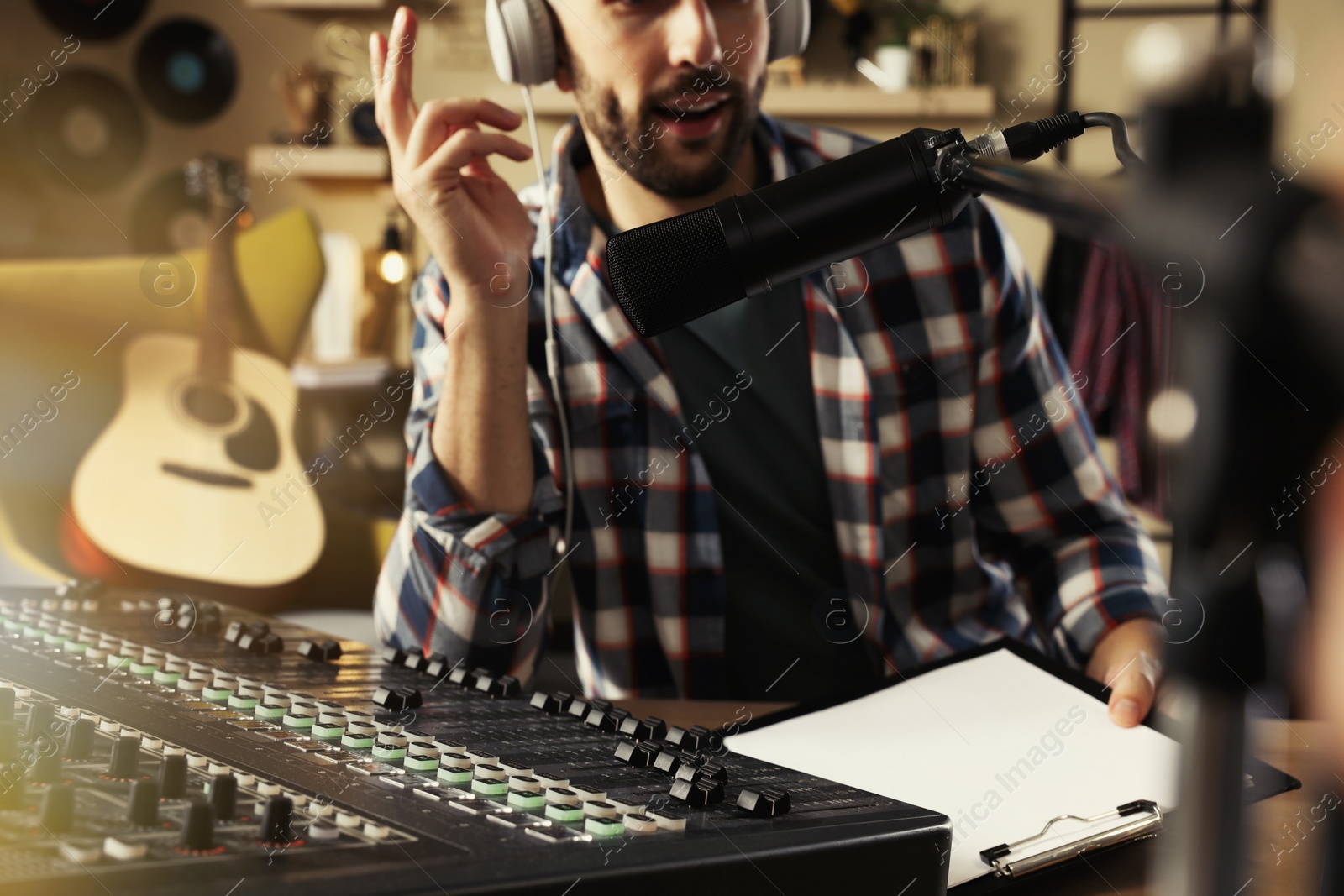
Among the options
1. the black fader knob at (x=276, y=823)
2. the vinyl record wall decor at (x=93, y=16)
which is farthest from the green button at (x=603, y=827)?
the vinyl record wall decor at (x=93, y=16)

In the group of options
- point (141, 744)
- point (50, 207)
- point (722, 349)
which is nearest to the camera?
point (141, 744)

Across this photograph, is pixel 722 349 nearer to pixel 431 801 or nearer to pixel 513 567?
pixel 513 567

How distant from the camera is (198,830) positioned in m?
0.37

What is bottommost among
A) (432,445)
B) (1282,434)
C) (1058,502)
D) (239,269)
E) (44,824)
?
(44,824)

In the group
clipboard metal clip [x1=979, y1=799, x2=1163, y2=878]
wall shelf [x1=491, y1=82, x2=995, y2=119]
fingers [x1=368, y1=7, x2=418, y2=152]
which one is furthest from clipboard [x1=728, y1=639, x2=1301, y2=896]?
wall shelf [x1=491, y1=82, x2=995, y2=119]

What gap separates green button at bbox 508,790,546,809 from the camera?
0.45 metres

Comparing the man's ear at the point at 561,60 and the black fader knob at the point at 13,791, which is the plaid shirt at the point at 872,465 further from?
the black fader knob at the point at 13,791

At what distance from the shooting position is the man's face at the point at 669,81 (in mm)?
1106

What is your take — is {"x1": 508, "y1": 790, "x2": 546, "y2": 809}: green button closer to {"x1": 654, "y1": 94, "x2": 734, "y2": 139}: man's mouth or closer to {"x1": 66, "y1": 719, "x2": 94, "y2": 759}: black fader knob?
{"x1": 66, "y1": 719, "x2": 94, "y2": 759}: black fader knob

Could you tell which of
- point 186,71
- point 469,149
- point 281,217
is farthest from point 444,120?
point 186,71

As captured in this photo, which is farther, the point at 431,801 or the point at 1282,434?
the point at 431,801

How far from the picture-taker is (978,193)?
354 millimetres

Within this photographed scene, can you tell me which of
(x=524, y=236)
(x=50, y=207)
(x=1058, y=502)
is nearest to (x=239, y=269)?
(x=50, y=207)

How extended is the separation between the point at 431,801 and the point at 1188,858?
12.1 inches
